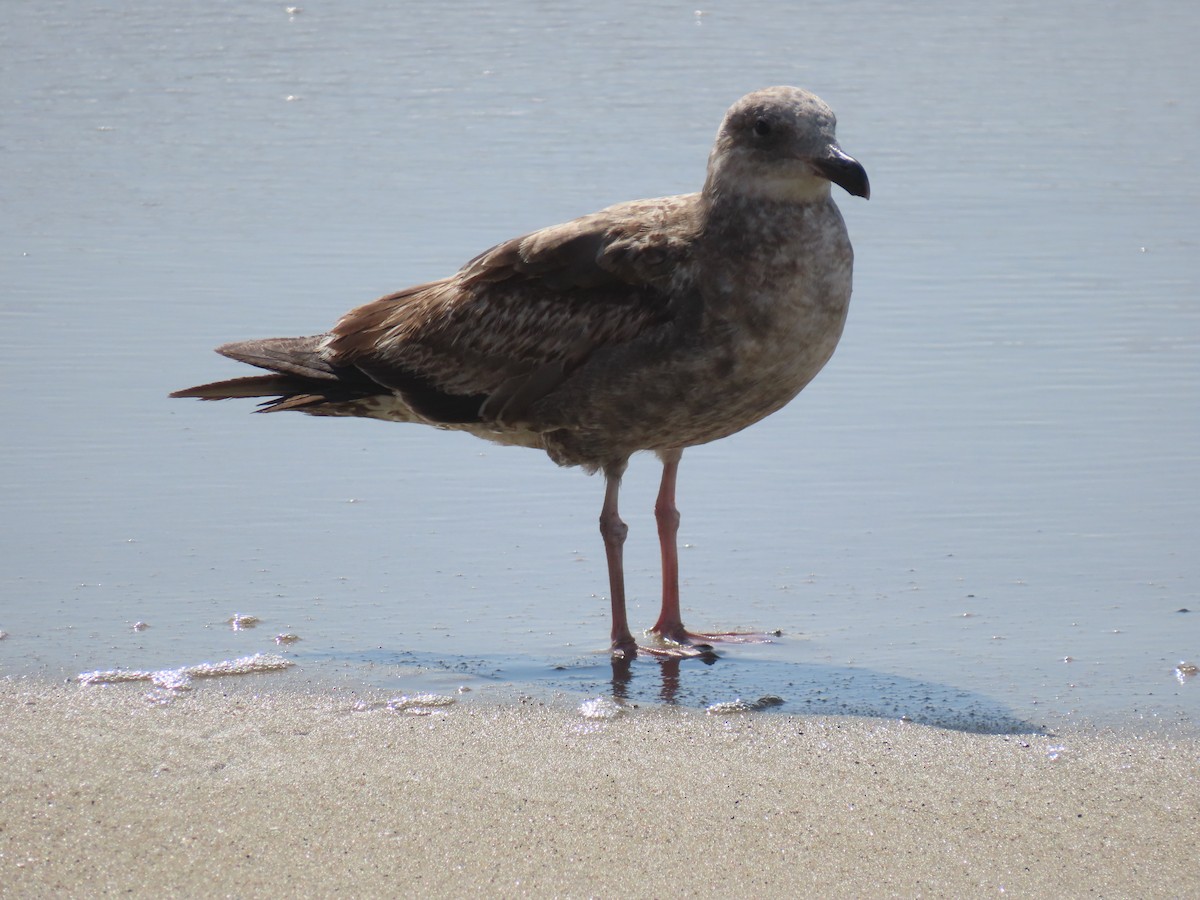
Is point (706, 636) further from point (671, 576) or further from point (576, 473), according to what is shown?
point (576, 473)

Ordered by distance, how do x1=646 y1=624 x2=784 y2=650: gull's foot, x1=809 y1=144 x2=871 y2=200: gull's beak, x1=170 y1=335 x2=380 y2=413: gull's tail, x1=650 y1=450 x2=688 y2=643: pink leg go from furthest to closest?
x1=170 y1=335 x2=380 y2=413: gull's tail < x1=650 y1=450 x2=688 y2=643: pink leg < x1=646 y1=624 x2=784 y2=650: gull's foot < x1=809 y1=144 x2=871 y2=200: gull's beak

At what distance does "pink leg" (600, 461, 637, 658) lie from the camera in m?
5.55

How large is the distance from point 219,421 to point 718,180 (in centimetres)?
279

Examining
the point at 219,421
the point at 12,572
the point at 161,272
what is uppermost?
the point at 161,272

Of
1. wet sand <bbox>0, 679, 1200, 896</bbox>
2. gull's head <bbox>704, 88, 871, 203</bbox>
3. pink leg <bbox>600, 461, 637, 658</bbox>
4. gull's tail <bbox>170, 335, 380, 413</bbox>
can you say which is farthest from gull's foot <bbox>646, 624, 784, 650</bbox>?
gull's tail <bbox>170, 335, 380, 413</bbox>

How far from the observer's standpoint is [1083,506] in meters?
6.43

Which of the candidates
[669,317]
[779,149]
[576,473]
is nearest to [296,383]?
[576,473]

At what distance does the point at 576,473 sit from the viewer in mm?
7086

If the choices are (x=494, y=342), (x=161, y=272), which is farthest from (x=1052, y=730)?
(x=161, y=272)

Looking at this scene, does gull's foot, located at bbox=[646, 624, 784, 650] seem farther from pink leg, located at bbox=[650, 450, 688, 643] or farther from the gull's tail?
the gull's tail

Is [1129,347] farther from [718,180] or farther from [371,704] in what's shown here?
[371,704]

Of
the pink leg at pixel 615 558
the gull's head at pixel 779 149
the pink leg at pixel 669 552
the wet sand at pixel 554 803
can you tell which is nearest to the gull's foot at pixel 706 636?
the pink leg at pixel 669 552

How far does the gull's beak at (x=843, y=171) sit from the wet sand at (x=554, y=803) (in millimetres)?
1549

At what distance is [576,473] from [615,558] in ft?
4.57
